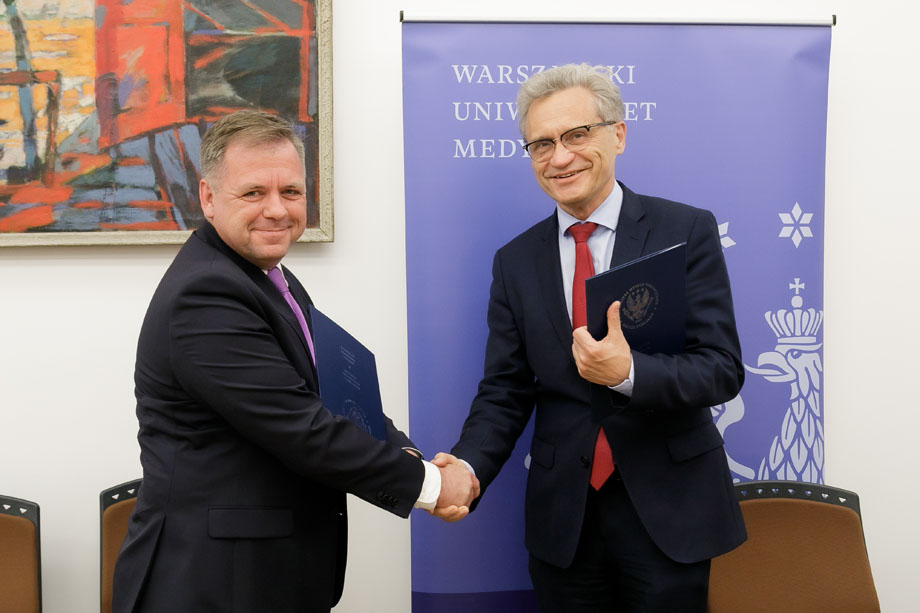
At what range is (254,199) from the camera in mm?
1569

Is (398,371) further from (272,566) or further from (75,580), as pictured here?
(75,580)

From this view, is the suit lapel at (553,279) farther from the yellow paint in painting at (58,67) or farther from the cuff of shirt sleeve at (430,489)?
the yellow paint in painting at (58,67)

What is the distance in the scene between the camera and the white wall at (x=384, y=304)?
8.25 ft

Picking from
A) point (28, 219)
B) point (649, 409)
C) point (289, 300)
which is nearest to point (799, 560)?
point (649, 409)

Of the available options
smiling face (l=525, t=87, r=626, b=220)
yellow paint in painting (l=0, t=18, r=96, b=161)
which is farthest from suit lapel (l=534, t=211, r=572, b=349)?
yellow paint in painting (l=0, t=18, r=96, b=161)

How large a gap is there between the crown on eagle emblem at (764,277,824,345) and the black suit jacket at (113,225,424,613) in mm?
1572

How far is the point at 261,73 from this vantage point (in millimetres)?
2420

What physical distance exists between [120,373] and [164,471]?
47.7 inches

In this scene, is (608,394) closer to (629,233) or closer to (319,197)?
(629,233)

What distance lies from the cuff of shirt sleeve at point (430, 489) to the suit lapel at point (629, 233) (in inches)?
26.5

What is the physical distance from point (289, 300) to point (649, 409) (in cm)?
87

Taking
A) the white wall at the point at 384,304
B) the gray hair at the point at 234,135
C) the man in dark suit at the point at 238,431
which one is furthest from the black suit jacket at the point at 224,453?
the white wall at the point at 384,304

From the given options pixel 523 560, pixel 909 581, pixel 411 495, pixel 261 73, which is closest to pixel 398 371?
pixel 523 560

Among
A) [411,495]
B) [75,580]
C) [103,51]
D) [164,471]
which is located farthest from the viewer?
[75,580]
